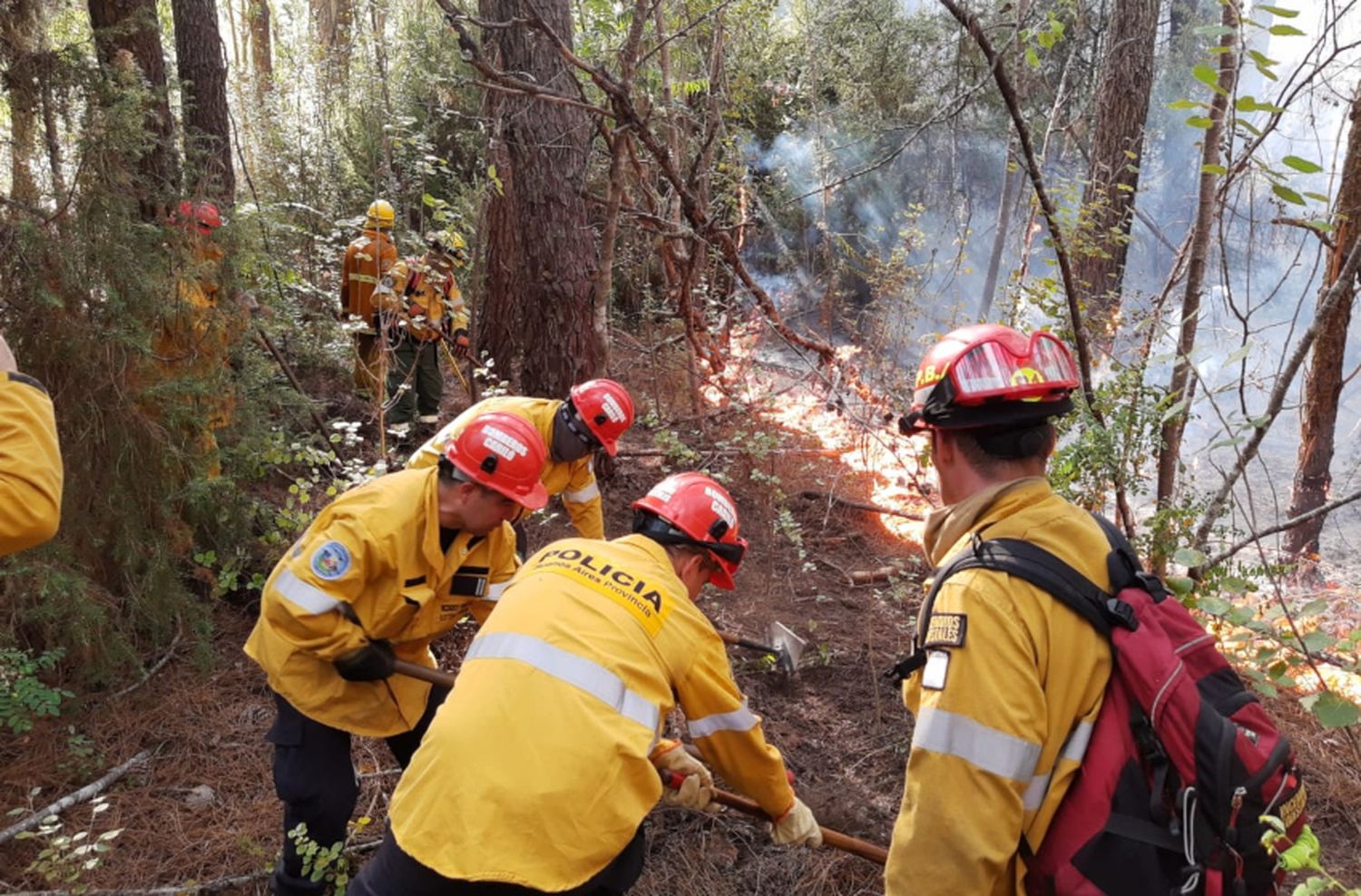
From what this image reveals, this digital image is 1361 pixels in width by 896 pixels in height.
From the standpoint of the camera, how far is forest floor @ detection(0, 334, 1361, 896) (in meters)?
3.28

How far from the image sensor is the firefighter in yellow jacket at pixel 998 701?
60.9 inches

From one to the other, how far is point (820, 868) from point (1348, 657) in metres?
4.23

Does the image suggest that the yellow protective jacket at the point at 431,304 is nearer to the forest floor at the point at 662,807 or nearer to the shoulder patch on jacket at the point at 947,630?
the forest floor at the point at 662,807

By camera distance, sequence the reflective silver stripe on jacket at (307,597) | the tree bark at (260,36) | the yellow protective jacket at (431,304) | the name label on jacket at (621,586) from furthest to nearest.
→ the tree bark at (260,36), the yellow protective jacket at (431,304), the reflective silver stripe on jacket at (307,597), the name label on jacket at (621,586)

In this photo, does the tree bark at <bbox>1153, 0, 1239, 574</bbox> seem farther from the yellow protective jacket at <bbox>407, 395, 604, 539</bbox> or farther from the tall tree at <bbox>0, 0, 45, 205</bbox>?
the tall tree at <bbox>0, 0, 45, 205</bbox>

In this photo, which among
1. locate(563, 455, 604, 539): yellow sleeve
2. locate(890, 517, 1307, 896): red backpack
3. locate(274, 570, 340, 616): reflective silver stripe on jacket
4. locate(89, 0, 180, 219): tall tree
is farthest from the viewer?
locate(563, 455, 604, 539): yellow sleeve

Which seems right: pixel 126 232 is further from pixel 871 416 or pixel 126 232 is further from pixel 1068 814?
pixel 871 416

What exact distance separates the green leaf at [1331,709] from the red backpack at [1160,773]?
31.8 inches

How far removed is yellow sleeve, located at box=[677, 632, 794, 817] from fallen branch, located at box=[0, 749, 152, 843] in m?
2.53

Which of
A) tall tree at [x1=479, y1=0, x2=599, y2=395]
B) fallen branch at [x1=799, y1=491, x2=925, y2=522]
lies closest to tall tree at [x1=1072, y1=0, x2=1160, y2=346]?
fallen branch at [x1=799, y1=491, x2=925, y2=522]

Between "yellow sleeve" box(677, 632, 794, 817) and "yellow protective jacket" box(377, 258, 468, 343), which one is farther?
"yellow protective jacket" box(377, 258, 468, 343)

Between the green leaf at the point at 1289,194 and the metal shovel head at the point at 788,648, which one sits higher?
the green leaf at the point at 1289,194

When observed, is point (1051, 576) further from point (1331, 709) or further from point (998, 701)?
point (1331, 709)

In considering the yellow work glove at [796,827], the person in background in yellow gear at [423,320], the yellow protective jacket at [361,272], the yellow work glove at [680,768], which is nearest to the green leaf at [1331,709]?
the yellow work glove at [796,827]
